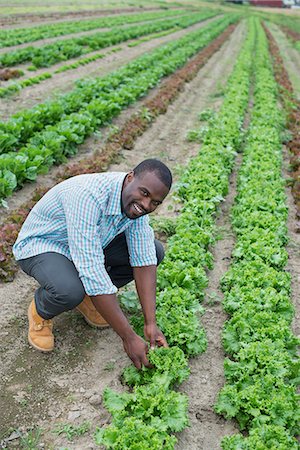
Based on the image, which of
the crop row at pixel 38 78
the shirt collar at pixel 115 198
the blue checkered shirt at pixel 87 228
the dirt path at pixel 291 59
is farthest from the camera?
the dirt path at pixel 291 59

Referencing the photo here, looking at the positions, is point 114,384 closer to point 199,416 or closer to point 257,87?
point 199,416

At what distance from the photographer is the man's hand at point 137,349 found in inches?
154

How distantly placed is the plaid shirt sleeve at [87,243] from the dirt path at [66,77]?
7329 millimetres

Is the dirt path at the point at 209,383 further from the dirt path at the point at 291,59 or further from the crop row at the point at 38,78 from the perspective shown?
the dirt path at the point at 291,59

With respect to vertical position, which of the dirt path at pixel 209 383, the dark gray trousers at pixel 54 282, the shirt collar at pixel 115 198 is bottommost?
the dirt path at pixel 209 383

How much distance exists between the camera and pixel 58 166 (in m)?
8.71

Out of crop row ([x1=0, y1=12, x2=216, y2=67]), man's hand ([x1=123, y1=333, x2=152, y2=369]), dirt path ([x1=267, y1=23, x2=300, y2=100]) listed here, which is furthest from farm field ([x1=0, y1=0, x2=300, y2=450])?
dirt path ([x1=267, y1=23, x2=300, y2=100])

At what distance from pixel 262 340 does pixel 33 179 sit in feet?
14.4

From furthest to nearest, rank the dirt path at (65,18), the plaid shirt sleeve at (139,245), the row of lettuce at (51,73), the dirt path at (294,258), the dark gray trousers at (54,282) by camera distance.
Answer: the dirt path at (65,18), the row of lettuce at (51,73), the dirt path at (294,258), the plaid shirt sleeve at (139,245), the dark gray trousers at (54,282)

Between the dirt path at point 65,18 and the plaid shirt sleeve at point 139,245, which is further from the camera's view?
the dirt path at point 65,18

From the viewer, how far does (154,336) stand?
4.24 meters

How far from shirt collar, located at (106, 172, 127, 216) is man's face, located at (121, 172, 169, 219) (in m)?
0.04

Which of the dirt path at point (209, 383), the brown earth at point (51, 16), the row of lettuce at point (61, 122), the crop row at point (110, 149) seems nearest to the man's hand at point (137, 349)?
Result: the dirt path at point (209, 383)

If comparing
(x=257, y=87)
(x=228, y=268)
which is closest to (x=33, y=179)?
Answer: (x=228, y=268)
